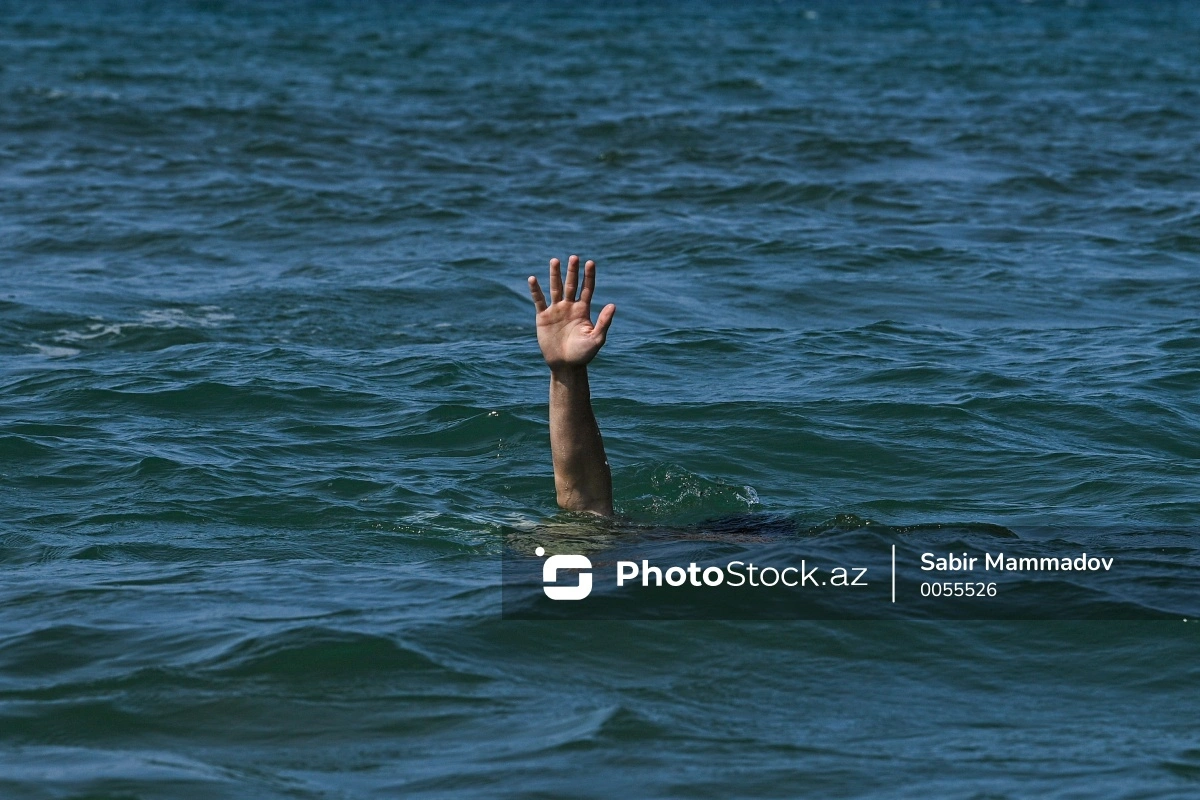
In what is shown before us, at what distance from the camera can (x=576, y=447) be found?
755 centimetres

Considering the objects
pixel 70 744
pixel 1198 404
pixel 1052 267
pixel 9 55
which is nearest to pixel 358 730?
pixel 70 744

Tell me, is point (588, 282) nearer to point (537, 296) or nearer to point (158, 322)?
point (537, 296)

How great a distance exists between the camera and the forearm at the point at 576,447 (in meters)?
7.44

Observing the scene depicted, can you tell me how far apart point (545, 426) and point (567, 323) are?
2.98 meters

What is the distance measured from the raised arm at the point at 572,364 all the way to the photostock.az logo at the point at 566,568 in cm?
45

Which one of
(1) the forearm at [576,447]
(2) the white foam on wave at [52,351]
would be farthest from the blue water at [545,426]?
(1) the forearm at [576,447]

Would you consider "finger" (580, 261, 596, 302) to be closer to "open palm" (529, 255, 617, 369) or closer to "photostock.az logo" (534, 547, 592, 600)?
"open palm" (529, 255, 617, 369)

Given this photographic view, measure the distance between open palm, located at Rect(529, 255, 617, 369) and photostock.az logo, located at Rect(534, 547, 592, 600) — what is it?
834mm

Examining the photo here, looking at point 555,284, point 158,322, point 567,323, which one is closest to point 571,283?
point 555,284

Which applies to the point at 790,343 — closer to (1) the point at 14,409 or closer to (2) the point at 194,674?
(1) the point at 14,409

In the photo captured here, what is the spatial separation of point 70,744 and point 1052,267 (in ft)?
36.6

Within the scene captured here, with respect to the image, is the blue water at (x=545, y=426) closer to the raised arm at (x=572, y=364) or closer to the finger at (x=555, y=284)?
the raised arm at (x=572, y=364)

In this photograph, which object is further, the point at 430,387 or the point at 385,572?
the point at 430,387

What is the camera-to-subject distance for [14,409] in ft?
34.5
